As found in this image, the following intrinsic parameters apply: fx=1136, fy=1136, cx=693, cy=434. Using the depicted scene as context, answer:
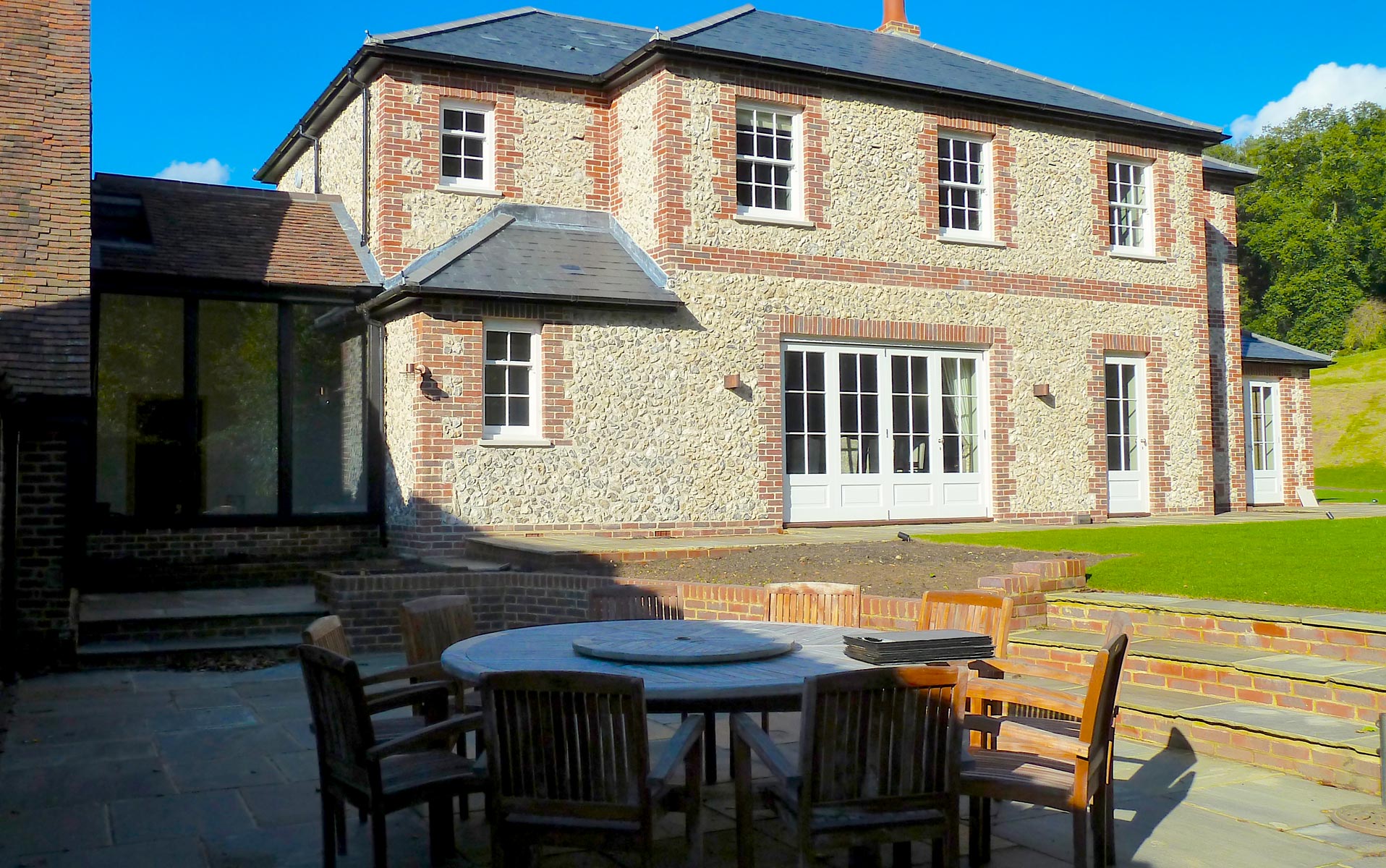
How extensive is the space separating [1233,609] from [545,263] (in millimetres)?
9245

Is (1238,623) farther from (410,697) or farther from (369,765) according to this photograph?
(369,765)

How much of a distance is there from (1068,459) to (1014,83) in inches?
230

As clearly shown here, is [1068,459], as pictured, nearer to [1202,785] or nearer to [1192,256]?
[1192,256]

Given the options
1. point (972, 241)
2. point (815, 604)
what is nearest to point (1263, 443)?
point (972, 241)

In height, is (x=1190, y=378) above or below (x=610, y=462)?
above

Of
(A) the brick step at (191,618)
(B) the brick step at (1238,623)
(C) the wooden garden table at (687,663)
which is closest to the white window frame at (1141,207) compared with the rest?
(B) the brick step at (1238,623)

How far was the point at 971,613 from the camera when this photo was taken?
5379 millimetres

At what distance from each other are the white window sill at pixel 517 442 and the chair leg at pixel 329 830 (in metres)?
9.22

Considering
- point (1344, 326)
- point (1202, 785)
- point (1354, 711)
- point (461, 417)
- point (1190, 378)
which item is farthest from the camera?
point (1344, 326)

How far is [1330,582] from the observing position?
787 centimetres

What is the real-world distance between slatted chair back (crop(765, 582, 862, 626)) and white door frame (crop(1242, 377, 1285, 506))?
16213mm

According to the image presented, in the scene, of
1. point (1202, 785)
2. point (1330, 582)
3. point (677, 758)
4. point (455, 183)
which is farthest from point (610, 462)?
point (677, 758)

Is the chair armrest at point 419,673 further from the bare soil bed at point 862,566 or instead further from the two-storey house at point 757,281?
the two-storey house at point 757,281

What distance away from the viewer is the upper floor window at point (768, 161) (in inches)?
585
